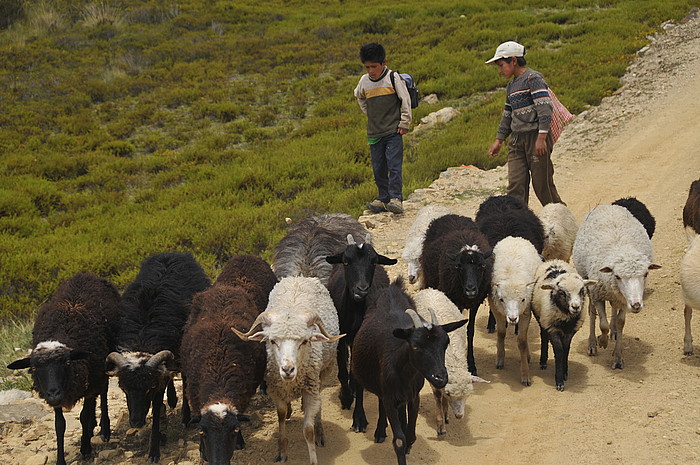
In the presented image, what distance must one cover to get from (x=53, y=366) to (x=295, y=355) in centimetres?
227

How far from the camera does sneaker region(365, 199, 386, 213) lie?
13125mm

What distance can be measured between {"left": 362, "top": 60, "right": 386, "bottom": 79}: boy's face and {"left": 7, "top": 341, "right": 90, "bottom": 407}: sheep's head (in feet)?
23.6

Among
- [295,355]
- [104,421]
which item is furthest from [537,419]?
[104,421]

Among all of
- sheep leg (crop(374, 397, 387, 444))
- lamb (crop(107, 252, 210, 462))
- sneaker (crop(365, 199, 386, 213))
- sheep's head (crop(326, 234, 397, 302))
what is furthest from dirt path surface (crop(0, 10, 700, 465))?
sneaker (crop(365, 199, 386, 213))

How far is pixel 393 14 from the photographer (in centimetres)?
3500

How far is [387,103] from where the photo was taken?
11.8 metres

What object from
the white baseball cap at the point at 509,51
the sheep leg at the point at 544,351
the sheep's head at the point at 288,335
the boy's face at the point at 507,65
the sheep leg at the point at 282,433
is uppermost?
the white baseball cap at the point at 509,51

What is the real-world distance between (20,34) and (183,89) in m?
14.1

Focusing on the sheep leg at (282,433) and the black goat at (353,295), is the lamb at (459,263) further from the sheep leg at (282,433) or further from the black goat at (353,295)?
the sheep leg at (282,433)

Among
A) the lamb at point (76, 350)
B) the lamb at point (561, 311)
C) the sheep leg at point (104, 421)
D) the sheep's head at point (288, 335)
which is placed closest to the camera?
the sheep's head at point (288, 335)

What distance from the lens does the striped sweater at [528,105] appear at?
9398mm

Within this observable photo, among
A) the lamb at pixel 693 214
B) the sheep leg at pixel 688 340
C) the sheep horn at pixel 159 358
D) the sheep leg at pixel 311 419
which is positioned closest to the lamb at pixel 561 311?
the sheep leg at pixel 688 340

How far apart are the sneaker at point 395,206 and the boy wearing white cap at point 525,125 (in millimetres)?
2961

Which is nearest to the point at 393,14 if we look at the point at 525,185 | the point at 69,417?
the point at 525,185
